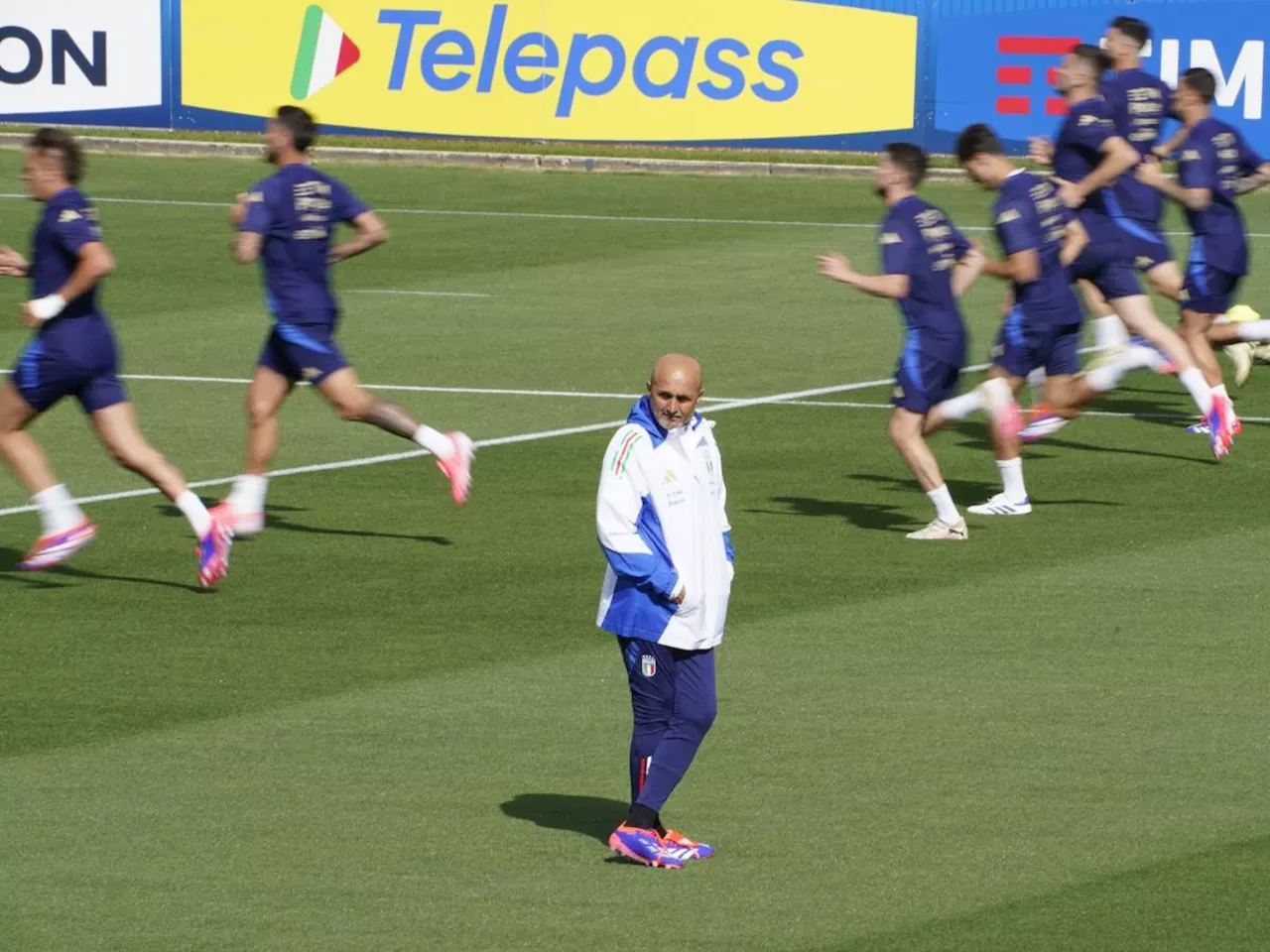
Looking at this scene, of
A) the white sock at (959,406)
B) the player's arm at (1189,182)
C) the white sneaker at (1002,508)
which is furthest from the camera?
the player's arm at (1189,182)

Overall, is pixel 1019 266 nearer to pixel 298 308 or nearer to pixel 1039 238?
pixel 1039 238

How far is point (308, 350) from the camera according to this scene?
43.8 ft

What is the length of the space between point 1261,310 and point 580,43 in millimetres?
13967

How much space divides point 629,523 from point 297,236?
5.85m

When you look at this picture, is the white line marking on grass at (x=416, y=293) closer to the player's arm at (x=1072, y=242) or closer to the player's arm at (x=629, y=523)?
the player's arm at (x=1072, y=242)

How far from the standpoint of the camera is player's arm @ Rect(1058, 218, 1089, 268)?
48.9 feet

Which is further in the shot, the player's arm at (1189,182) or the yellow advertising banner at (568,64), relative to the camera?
the yellow advertising banner at (568,64)

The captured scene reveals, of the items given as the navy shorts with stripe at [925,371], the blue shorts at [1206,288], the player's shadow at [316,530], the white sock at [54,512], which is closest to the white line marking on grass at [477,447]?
the player's shadow at [316,530]

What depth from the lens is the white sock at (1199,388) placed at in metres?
15.2

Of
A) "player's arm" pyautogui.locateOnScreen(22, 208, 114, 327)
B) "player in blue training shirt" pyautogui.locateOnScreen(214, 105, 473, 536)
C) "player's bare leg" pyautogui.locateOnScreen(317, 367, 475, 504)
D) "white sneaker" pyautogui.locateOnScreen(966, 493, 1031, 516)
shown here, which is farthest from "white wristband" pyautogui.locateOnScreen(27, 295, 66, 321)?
"white sneaker" pyautogui.locateOnScreen(966, 493, 1031, 516)

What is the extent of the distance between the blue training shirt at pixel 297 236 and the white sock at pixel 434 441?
0.74m

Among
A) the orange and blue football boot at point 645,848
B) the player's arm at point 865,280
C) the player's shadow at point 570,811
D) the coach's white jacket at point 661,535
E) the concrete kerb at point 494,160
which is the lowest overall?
the orange and blue football boot at point 645,848

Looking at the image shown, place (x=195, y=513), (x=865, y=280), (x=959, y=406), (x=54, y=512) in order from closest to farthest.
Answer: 1. (x=195, y=513)
2. (x=54, y=512)
3. (x=865, y=280)
4. (x=959, y=406)

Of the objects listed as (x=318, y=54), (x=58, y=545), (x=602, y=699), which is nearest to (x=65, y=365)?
(x=58, y=545)
